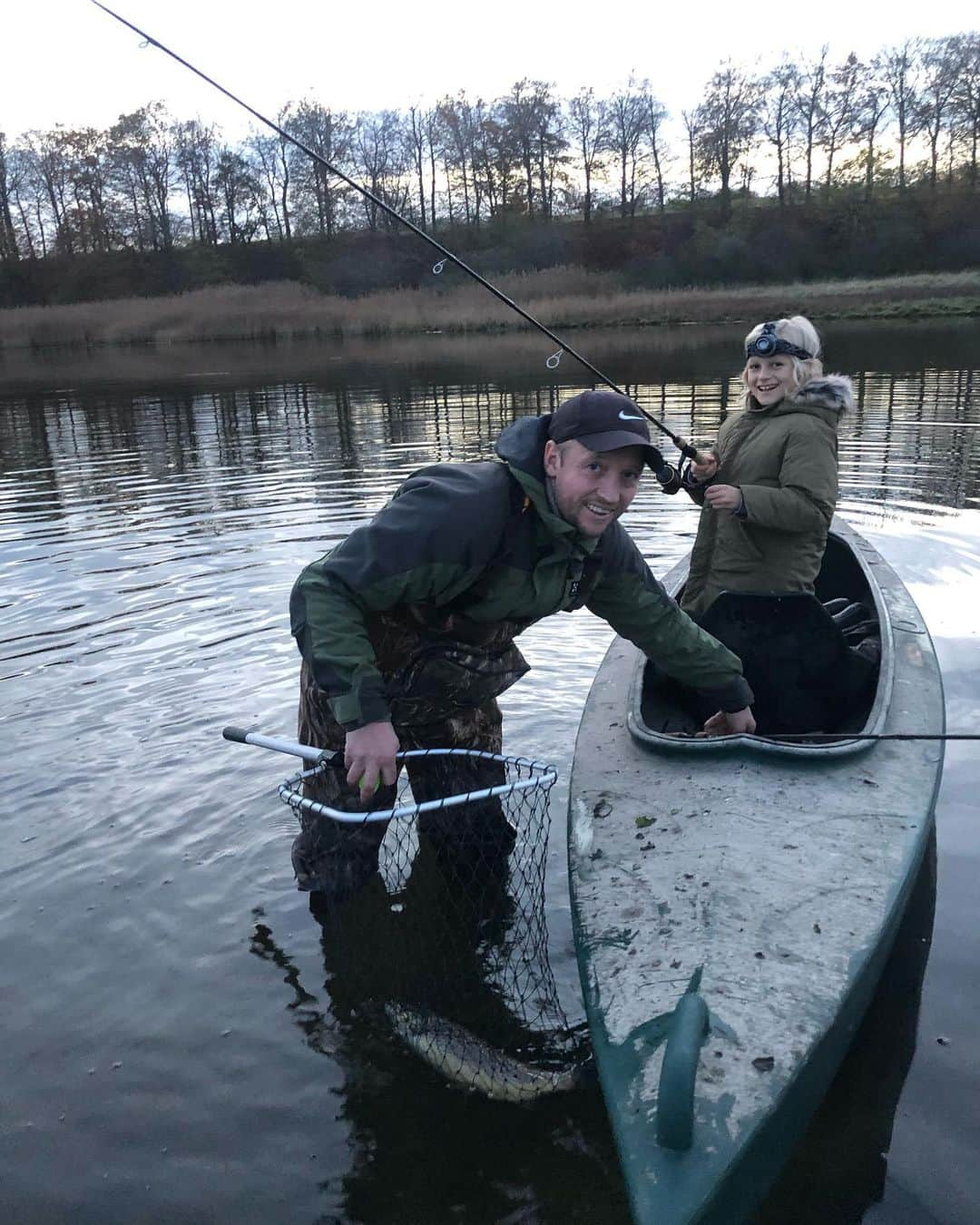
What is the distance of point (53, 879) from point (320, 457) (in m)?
10.6

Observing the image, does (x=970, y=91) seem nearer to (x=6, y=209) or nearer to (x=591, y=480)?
(x=6, y=209)

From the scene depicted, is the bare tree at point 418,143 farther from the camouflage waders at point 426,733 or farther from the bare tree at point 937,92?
the camouflage waders at point 426,733

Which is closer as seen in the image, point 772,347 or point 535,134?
point 772,347

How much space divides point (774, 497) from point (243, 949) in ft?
9.52

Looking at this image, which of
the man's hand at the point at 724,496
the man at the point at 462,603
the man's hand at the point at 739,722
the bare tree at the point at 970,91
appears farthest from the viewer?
the bare tree at the point at 970,91

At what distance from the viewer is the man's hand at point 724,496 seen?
4.31 meters

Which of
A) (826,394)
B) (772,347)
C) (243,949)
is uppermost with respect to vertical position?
(772,347)

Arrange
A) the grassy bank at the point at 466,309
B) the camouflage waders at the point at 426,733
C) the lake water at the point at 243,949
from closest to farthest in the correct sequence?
the lake water at the point at 243,949
the camouflage waders at the point at 426,733
the grassy bank at the point at 466,309

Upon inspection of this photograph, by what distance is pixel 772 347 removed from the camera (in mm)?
4355

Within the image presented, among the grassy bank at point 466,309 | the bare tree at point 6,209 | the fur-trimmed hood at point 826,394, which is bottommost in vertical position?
the fur-trimmed hood at point 826,394

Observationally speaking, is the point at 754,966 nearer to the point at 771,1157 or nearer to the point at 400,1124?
the point at 771,1157

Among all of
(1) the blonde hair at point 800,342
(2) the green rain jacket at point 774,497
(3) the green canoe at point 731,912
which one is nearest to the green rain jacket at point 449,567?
(3) the green canoe at point 731,912

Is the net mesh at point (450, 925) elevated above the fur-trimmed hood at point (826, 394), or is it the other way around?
the fur-trimmed hood at point (826, 394)

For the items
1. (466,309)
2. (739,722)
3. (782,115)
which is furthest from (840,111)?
(739,722)
